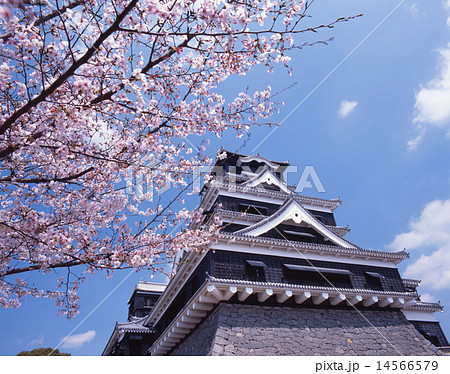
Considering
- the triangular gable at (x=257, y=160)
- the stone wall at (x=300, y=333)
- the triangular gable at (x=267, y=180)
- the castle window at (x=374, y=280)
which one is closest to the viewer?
the stone wall at (x=300, y=333)

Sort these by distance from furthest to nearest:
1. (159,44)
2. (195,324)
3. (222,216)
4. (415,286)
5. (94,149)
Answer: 1. (415,286)
2. (222,216)
3. (195,324)
4. (94,149)
5. (159,44)

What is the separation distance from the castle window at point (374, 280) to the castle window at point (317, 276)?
1.08 meters

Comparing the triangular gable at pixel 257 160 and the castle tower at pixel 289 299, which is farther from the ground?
the triangular gable at pixel 257 160

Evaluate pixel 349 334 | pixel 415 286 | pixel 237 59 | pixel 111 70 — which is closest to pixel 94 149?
pixel 111 70

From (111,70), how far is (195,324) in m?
10.7

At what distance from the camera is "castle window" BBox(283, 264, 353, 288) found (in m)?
11.6

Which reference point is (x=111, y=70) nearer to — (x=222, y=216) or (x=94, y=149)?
(x=94, y=149)

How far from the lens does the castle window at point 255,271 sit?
1094cm

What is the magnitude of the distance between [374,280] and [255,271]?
6.21 meters

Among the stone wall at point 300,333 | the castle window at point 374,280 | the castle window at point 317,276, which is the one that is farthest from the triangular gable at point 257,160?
the stone wall at point 300,333

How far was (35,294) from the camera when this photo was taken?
244 inches

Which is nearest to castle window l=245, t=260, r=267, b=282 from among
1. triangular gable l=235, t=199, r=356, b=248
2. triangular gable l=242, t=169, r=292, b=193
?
triangular gable l=235, t=199, r=356, b=248

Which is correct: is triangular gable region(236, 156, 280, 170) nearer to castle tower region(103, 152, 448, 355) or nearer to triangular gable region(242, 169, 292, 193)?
triangular gable region(242, 169, 292, 193)

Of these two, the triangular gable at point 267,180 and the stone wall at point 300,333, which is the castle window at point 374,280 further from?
the triangular gable at point 267,180
